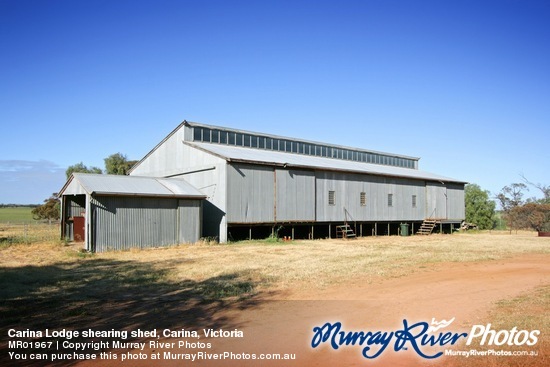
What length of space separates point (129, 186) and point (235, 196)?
6.56 metres

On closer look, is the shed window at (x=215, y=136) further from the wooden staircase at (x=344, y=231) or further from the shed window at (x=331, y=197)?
the wooden staircase at (x=344, y=231)

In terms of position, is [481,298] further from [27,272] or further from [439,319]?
[27,272]

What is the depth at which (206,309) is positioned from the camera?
1020 cm

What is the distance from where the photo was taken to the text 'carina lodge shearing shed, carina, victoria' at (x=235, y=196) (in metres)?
24.5

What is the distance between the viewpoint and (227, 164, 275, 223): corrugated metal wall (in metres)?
28.4

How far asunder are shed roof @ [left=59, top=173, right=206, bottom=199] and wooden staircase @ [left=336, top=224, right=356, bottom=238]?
13.0 meters

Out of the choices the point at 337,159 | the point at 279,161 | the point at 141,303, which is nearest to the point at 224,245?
the point at 279,161

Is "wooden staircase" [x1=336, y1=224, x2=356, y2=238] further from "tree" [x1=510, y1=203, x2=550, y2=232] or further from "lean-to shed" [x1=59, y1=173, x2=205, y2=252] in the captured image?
"tree" [x1=510, y1=203, x2=550, y2=232]

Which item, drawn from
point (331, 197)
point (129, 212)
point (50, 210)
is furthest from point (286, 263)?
point (50, 210)

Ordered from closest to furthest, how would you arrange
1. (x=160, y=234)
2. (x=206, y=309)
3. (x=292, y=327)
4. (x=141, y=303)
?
1. (x=292, y=327)
2. (x=206, y=309)
3. (x=141, y=303)
4. (x=160, y=234)

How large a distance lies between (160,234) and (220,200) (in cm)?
458

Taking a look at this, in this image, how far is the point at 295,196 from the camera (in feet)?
105

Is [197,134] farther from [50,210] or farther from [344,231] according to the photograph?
[50,210]
